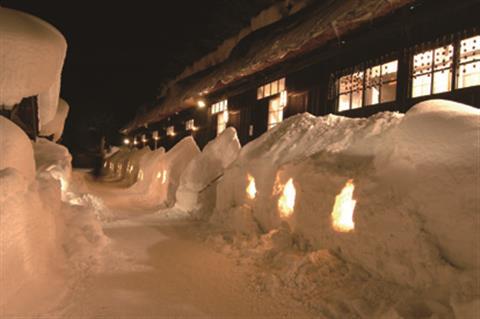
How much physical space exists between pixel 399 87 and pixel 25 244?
8.44 m

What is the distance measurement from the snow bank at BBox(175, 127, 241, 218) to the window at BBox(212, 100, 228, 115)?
540 cm

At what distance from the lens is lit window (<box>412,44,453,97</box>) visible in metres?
6.95

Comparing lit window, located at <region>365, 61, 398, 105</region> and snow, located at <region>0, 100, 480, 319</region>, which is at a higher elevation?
lit window, located at <region>365, 61, 398, 105</region>

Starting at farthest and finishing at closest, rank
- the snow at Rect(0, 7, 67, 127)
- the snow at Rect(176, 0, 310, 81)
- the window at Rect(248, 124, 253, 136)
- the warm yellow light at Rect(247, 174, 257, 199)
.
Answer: the window at Rect(248, 124, 253, 136)
the snow at Rect(176, 0, 310, 81)
the warm yellow light at Rect(247, 174, 257, 199)
the snow at Rect(0, 7, 67, 127)

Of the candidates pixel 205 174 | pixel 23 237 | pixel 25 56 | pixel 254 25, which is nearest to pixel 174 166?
pixel 205 174

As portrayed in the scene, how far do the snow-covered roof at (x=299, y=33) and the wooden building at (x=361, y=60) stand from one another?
0.03m

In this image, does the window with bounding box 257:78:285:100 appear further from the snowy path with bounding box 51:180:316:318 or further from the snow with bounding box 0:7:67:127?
the snow with bounding box 0:7:67:127

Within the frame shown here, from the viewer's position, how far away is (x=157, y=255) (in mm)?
6723

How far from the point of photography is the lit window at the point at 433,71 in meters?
6.95

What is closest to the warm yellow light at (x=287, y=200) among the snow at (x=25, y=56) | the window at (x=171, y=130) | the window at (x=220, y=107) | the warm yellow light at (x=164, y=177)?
the snow at (x=25, y=56)

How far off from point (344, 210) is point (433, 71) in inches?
172

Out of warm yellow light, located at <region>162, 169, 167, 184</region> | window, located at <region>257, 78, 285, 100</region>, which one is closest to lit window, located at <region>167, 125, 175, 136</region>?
warm yellow light, located at <region>162, 169, 167, 184</region>

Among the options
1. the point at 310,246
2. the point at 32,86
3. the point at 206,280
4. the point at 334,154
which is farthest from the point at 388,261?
the point at 32,86

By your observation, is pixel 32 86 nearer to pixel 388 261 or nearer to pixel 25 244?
pixel 25 244
